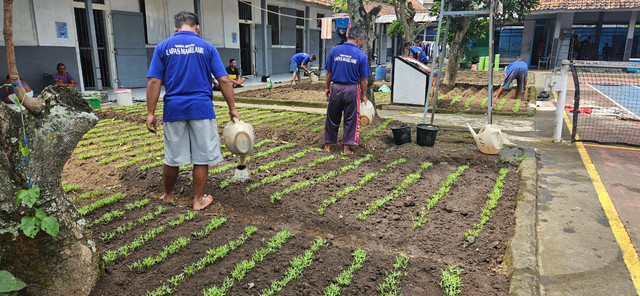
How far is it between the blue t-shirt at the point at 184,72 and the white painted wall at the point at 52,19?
877cm

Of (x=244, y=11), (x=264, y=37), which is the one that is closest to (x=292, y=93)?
(x=264, y=37)

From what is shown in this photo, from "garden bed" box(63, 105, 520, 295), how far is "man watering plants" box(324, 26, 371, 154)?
0.48m

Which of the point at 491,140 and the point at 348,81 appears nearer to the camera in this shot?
the point at 348,81

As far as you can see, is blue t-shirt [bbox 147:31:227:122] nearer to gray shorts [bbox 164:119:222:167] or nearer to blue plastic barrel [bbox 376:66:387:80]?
gray shorts [bbox 164:119:222:167]

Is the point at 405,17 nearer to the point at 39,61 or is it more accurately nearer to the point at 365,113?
the point at 365,113

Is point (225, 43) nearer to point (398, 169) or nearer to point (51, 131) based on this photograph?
point (398, 169)

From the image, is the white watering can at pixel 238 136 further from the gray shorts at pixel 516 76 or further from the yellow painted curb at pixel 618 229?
the gray shorts at pixel 516 76

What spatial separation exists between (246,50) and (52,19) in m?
9.09

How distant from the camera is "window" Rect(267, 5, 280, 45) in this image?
19.4 metres

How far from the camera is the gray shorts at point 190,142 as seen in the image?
3.88m

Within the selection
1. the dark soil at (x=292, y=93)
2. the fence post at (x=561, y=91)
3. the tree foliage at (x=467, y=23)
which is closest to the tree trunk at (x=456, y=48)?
the tree foliage at (x=467, y=23)

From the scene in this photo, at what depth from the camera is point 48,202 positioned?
240 cm

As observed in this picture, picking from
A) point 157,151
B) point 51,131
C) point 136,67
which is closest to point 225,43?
point 136,67

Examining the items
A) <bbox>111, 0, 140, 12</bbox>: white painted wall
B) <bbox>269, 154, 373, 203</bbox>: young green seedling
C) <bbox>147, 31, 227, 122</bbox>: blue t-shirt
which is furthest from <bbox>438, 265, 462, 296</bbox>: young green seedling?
<bbox>111, 0, 140, 12</bbox>: white painted wall
